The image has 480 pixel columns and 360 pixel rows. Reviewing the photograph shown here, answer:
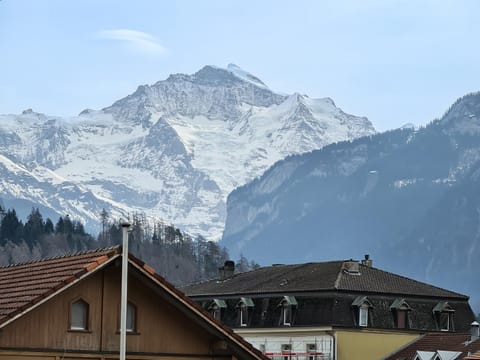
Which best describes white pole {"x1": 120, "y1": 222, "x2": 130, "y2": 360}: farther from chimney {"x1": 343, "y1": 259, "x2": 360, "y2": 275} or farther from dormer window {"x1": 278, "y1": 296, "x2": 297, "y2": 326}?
chimney {"x1": 343, "y1": 259, "x2": 360, "y2": 275}

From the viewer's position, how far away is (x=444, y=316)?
336 ft

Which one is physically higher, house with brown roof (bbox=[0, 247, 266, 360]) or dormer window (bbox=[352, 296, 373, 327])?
dormer window (bbox=[352, 296, 373, 327])

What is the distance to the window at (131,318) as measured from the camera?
94.5 feet

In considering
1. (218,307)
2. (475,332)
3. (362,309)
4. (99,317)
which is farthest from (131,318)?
(218,307)

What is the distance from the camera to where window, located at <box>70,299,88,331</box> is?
27987 mm

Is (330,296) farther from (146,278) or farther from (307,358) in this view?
(146,278)

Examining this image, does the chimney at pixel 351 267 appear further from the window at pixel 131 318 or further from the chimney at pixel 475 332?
the window at pixel 131 318

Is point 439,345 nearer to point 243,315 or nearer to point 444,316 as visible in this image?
point 444,316

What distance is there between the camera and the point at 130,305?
28.8m

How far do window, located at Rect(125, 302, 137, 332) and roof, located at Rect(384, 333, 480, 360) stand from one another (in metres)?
57.9

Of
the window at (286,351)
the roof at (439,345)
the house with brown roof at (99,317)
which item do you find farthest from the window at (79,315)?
the window at (286,351)

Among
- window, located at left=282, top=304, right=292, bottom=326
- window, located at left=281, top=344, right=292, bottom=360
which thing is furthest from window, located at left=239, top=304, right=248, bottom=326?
window, located at left=281, top=344, right=292, bottom=360

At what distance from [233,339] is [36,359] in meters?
4.59

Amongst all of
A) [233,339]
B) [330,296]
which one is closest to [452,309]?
[330,296]
